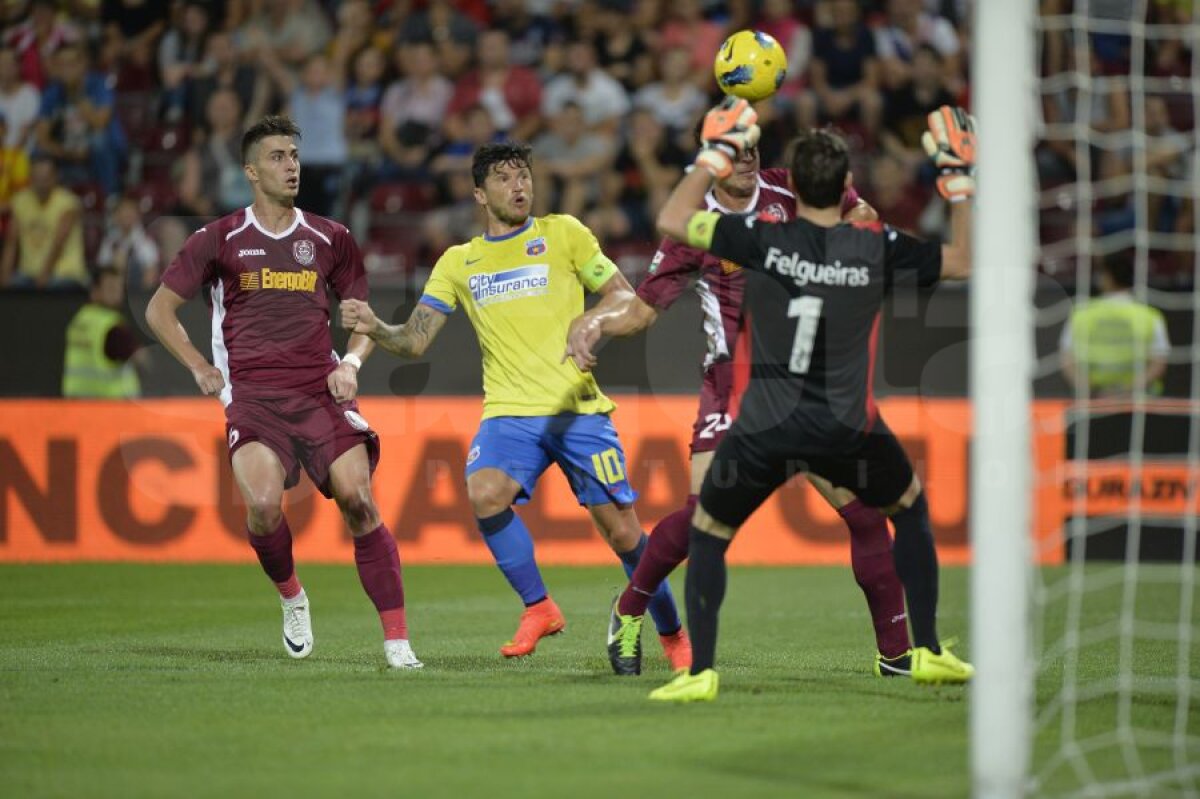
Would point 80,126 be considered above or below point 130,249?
above

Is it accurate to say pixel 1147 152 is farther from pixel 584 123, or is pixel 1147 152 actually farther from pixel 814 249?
pixel 814 249

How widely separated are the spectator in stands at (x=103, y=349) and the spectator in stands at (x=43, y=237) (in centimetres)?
115

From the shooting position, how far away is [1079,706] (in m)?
6.80

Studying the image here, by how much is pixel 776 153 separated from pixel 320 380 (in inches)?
314

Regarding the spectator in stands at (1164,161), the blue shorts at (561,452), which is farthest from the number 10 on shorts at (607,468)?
the spectator in stands at (1164,161)

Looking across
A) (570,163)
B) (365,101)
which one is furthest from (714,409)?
(365,101)

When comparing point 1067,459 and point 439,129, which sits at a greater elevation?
point 439,129

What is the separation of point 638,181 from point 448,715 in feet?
33.6

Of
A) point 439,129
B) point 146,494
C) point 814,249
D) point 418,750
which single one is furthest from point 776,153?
point 418,750

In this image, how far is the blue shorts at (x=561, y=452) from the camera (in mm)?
8297

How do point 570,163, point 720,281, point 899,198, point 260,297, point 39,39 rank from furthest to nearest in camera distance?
1. point 39,39
2. point 570,163
3. point 899,198
4. point 260,297
5. point 720,281

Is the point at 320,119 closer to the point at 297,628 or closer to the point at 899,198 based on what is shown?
the point at 899,198

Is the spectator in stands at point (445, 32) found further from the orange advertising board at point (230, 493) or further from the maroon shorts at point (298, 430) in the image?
the maroon shorts at point (298, 430)

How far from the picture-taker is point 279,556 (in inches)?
340
